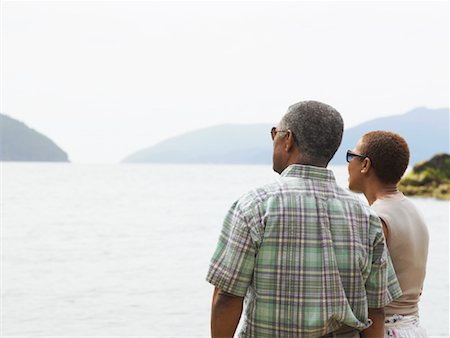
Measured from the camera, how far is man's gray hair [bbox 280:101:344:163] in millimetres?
2404

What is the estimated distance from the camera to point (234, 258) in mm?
2355

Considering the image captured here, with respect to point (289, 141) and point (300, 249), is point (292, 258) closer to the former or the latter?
point (300, 249)

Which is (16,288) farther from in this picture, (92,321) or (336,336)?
(336,336)

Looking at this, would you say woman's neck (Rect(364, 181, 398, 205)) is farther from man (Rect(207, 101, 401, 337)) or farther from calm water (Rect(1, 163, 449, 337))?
calm water (Rect(1, 163, 449, 337))

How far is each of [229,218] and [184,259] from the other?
51.5 feet

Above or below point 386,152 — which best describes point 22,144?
below

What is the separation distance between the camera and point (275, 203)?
236 cm

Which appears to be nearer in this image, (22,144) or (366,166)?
(366,166)

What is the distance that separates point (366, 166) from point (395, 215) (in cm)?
20

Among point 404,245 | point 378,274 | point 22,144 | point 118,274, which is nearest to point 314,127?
point 378,274

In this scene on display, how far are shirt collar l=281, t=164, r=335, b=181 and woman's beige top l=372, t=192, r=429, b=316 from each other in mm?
407

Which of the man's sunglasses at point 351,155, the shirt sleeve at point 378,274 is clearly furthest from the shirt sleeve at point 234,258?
the man's sunglasses at point 351,155

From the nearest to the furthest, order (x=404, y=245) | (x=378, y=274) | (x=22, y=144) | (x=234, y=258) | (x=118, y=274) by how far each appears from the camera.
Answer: (x=234, y=258)
(x=378, y=274)
(x=404, y=245)
(x=118, y=274)
(x=22, y=144)

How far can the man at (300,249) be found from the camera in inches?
92.8
